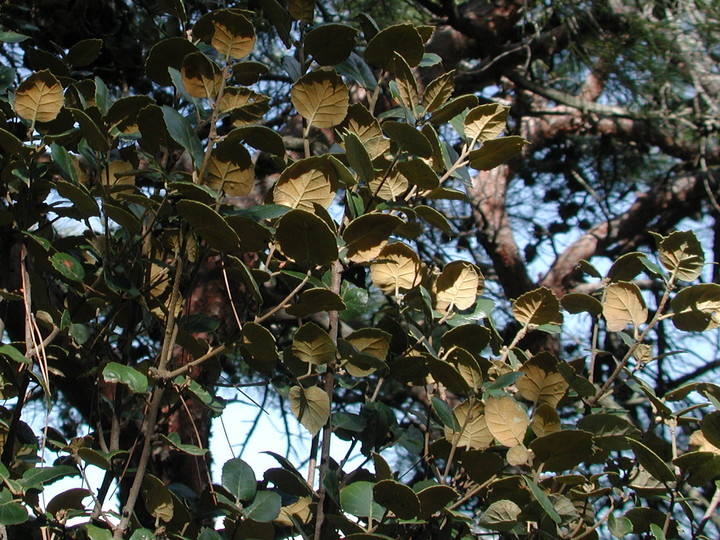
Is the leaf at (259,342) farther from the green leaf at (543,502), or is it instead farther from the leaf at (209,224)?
the green leaf at (543,502)

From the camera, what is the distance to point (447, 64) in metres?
2.51

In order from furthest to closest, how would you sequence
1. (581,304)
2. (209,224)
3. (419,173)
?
(581,304), (419,173), (209,224)

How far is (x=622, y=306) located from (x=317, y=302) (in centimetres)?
34

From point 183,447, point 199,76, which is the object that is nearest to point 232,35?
point 199,76

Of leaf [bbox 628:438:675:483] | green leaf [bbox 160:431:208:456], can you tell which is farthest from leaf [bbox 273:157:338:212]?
leaf [bbox 628:438:675:483]

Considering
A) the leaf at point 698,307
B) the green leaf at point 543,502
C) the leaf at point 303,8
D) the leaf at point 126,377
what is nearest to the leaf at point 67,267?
the leaf at point 126,377

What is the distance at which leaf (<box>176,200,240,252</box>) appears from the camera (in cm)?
59

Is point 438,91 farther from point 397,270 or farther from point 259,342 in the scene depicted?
point 259,342

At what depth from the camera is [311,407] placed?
664mm

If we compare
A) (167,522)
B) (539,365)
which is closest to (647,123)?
(539,365)

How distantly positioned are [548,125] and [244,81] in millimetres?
2872

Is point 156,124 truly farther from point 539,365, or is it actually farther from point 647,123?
point 647,123

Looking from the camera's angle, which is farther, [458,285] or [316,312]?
[458,285]

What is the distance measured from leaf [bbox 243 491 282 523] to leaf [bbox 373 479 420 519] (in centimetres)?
8
